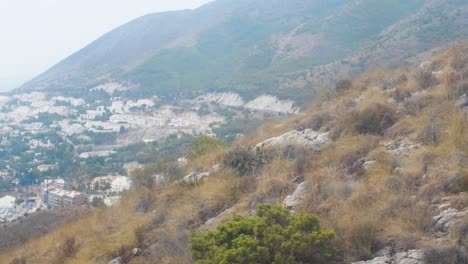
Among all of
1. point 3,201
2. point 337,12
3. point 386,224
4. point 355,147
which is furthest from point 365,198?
point 337,12

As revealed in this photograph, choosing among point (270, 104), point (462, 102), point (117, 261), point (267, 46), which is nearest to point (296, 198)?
point (117, 261)

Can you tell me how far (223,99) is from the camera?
2387 inches

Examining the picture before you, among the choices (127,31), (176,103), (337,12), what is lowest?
(176,103)

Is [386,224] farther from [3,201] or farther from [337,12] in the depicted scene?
[337,12]

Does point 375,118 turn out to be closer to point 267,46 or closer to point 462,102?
point 462,102

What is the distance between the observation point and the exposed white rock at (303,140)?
26.7 feet

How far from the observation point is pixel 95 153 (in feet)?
149

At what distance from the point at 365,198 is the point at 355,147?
1.67 metres

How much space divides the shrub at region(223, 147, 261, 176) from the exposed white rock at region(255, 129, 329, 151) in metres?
0.45

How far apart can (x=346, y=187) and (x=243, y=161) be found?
9.50 feet

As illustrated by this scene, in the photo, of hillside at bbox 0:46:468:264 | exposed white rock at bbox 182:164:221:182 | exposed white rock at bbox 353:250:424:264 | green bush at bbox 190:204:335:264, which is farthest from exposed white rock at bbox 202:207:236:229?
exposed white rock at bbox 353:250:424:264

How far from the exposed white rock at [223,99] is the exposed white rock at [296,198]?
1978 inches

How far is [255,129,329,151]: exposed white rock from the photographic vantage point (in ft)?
26.7

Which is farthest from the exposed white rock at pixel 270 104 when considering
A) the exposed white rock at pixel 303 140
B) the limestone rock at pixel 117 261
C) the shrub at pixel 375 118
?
the limestone rock at pixel 117 261
